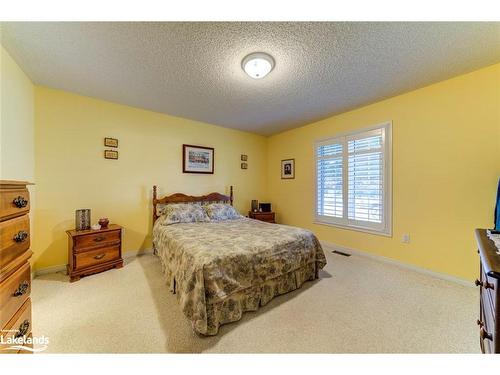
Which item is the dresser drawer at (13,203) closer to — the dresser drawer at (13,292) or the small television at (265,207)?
the dresser drawer at (13,292)

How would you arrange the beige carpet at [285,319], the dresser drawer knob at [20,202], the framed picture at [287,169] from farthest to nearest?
the framed picture at [287,169], the beige carpet at [285,319], the dresser drawer knob at [20,202]

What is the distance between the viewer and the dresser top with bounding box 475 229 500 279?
714 millimetres

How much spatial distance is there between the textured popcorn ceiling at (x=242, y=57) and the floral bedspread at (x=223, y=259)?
1872 millimetres

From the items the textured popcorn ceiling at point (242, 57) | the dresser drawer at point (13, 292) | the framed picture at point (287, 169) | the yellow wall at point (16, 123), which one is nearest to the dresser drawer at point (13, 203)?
the dresser drawer at point (13, 292)

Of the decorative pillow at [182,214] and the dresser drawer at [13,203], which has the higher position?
the dresser drawer at [13,203]

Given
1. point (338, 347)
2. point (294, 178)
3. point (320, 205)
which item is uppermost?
point (294, 178)

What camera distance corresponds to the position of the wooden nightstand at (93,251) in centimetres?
236

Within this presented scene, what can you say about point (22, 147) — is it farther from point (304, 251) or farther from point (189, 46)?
point (304, 251)

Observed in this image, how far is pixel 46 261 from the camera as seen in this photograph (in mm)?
2568

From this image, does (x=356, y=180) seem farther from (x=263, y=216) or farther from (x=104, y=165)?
(x=104, y=165)

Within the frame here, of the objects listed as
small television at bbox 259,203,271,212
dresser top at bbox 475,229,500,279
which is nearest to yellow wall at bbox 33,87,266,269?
small television at bbox 259,203,271,212

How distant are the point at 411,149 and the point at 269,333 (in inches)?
116

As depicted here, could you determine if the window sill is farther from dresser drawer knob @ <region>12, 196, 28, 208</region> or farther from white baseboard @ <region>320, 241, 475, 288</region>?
dresser drawer knob @ <region>12, 196, 28, 208</region>
